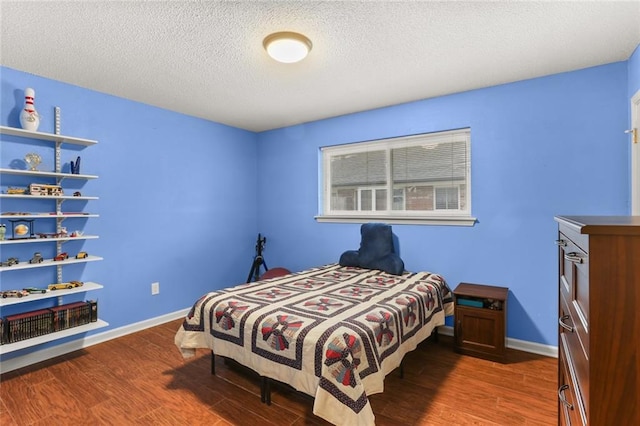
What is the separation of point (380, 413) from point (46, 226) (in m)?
3.08

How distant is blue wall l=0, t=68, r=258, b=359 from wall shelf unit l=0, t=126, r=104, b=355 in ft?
0.12

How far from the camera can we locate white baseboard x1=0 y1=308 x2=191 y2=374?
8.35 feet

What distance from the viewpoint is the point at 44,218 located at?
9.05ft

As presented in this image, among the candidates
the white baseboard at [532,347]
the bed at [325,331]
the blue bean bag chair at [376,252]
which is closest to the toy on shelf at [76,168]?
the bed at [325,331]

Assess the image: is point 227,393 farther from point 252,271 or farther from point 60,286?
point 252,271

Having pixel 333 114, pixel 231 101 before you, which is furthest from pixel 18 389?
pixel 333 114

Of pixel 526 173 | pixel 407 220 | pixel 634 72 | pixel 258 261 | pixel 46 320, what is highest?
pixel 634 72

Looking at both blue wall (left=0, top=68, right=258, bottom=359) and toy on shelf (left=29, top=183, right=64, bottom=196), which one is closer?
toy on shelf (left=29, top=183, right=64, bottom=196)

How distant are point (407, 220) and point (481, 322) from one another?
3.99 feet

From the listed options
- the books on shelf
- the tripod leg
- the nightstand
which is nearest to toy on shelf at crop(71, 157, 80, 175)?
the books on shelf

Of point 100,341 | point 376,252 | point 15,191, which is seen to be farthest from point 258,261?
point 15,191

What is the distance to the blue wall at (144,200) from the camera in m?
2.78

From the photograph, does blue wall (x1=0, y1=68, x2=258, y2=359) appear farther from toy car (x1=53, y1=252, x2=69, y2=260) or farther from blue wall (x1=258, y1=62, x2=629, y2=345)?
blue wall (x1=258, y1=62, x2=629, y2=345)

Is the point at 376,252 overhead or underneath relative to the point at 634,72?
underneath
